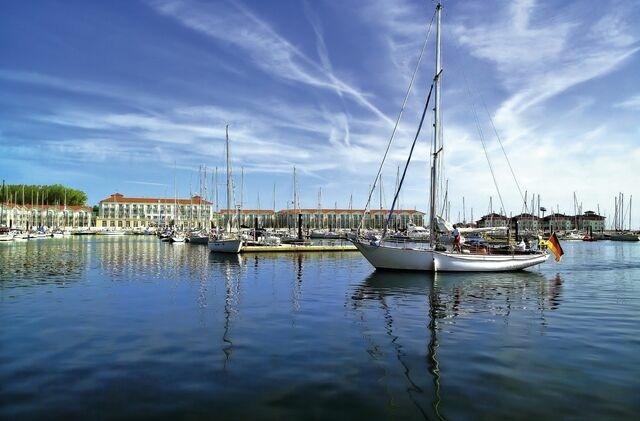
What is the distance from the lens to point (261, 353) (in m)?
11.5

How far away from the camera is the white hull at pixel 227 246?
55438mm

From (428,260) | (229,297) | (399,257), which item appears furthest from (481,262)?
(229,297)

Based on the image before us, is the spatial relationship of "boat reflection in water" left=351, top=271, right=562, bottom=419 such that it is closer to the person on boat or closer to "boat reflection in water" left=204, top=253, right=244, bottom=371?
the person on boat

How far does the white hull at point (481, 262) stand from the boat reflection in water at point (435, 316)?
0.55 metres

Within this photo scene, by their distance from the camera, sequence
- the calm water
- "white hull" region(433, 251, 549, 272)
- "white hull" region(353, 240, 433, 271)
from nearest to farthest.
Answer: the calm water < "white hull" region(353, 240, 433, 271) < "white hull" region(433, 251, 549, 272)

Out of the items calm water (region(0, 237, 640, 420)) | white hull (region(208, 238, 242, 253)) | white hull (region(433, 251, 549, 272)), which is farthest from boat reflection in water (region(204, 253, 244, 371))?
white hull (region(208, 238, 242, 253))

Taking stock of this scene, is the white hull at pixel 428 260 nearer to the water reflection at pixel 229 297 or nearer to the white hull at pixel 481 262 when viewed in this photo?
the white hull at pixel 481 262

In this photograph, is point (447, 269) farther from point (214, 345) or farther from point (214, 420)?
point (214, 420)

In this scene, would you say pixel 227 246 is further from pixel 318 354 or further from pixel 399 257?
pixel 318 354

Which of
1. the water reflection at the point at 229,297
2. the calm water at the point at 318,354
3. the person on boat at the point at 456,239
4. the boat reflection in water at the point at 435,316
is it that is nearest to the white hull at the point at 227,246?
the water reflection at the point at 229,297

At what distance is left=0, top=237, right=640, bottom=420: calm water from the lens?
8062mm

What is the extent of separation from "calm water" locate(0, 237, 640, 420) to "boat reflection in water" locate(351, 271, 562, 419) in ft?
0.19

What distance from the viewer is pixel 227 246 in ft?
185

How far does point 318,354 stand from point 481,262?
78.1 feet
